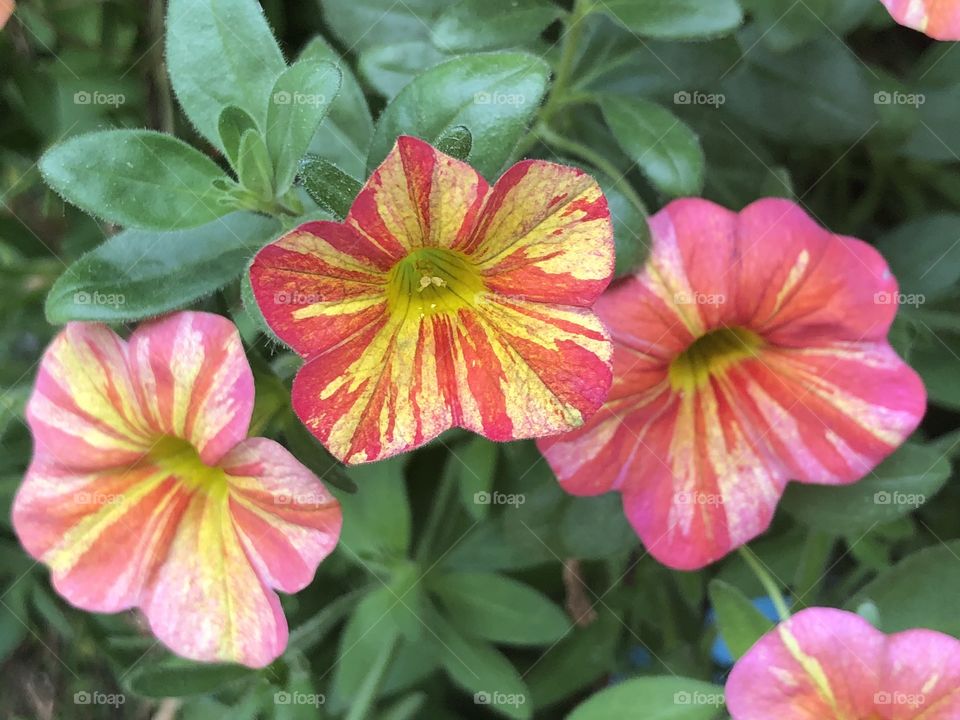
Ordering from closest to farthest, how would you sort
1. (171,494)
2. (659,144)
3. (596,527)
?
(171,494)
(659,144)
(596,527)

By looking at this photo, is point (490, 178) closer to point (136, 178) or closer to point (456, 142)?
point (456, 142)

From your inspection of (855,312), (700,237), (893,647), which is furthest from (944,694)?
(700,237)

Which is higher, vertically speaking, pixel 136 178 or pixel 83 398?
pixel 136 178

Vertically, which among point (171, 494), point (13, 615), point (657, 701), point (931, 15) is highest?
point (931, 15)

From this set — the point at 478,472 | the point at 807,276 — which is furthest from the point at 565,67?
the point at 478,472

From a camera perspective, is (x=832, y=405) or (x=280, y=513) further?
(x=832, y=405)

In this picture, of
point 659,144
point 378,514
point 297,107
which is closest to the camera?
point 297,107

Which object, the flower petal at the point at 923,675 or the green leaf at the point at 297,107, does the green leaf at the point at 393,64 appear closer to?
the green leaf at the point at 297,107

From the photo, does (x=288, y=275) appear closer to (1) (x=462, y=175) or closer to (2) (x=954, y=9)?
(1) (x=462, y=175)

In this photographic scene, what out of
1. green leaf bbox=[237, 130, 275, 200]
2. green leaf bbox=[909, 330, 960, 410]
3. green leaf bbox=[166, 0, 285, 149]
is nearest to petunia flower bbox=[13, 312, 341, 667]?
green leaf bbox=[237, 130, 275, 200]
